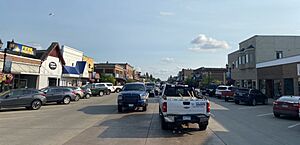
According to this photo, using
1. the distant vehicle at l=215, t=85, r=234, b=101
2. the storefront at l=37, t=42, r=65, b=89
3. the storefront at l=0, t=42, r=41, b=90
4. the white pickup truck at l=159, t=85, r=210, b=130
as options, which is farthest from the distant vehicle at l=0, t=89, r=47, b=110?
the distant vehicle at l=215, t=85, r=234, b=101

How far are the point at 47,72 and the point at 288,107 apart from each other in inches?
1215

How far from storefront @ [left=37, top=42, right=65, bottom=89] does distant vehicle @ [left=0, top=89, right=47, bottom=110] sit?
1512 centimetres

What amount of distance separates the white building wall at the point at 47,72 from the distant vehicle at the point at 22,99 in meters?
15.1

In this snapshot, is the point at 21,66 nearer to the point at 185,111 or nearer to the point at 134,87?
the point at 134,87

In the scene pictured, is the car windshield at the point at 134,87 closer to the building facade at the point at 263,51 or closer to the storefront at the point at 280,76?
the storefront at the point at 280,76

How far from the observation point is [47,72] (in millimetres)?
37000

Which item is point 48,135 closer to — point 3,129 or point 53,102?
point 3,129

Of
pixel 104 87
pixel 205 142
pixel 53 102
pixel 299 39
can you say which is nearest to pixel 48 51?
pixel 104 87

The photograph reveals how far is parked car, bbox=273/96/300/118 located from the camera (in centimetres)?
1538

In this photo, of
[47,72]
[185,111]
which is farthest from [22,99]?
[47,72]

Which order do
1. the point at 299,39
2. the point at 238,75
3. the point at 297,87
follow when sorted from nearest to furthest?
the point at 297,87
the point at 299,39
the point at 238,75

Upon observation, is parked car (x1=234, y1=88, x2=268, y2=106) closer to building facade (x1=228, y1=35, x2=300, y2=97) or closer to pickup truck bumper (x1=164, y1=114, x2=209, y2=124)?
building facade (x1=228, y1=35, x2=300, y2=97)

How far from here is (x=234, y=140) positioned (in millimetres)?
9203

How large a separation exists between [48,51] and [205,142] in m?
33.3
